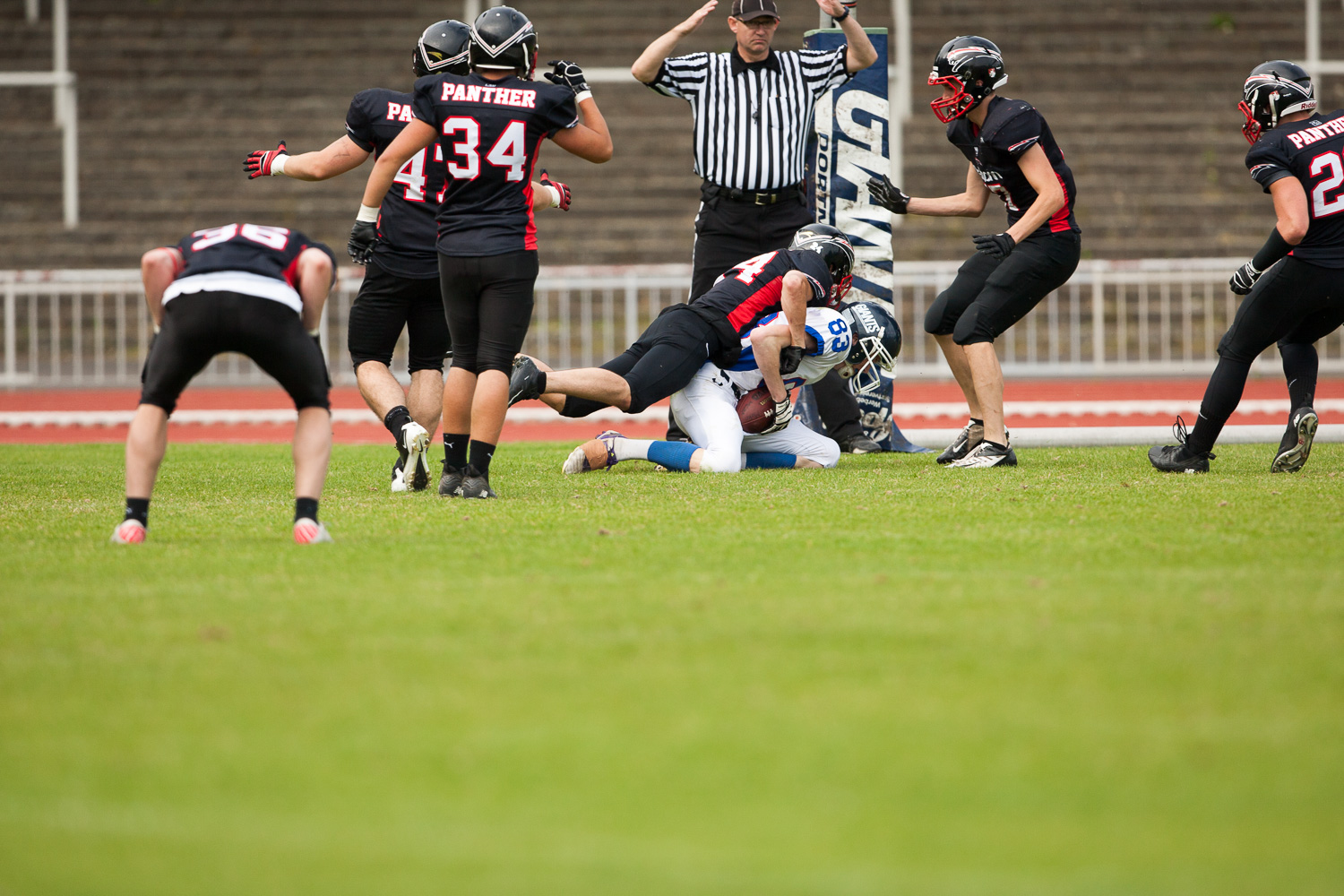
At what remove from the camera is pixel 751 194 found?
780 cm

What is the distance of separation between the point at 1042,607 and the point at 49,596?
2.51m

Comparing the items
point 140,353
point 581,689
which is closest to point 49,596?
point 581,689

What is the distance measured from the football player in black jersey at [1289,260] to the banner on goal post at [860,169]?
2259mm

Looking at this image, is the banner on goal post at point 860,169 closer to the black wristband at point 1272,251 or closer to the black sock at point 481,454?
the black wristband at point 1272,251

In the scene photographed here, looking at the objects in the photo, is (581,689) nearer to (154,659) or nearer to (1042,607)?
(154,659)

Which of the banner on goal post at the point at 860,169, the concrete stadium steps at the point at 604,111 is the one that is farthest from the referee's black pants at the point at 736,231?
the concrete stadium steps at the point at 604,111

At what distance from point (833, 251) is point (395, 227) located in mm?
2194

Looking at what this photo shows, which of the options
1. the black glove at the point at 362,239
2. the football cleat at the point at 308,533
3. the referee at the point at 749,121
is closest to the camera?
the football cleat at the point at 308,533

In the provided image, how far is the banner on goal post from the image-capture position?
848 centimetres

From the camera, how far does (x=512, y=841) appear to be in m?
2.02

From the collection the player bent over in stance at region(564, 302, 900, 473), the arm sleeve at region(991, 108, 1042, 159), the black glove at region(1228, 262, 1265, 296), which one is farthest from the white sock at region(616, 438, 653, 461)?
the black glove at region(1228, 262, 1265, 296)

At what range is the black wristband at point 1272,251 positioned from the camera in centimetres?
621

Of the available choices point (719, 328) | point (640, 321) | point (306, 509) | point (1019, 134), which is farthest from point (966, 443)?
point (640, 321)

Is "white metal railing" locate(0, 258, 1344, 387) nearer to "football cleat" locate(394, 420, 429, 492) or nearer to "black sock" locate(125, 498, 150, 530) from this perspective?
"football cleat" locate(394, 420, 429, 492)
